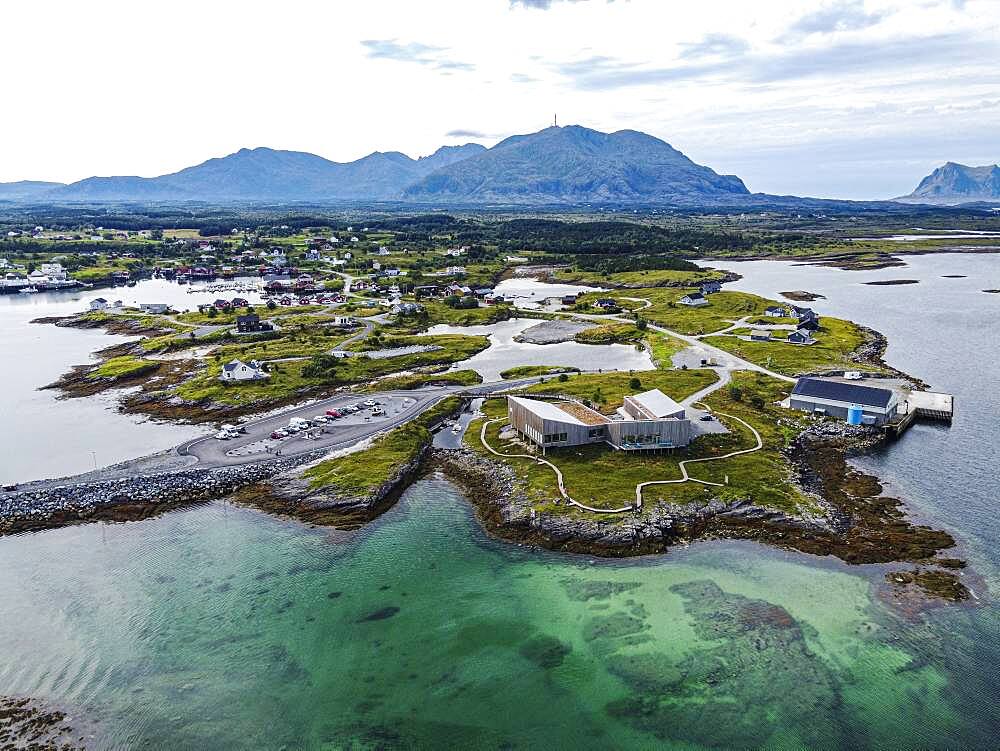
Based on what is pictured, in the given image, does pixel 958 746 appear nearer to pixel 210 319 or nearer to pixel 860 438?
pixel 860 438

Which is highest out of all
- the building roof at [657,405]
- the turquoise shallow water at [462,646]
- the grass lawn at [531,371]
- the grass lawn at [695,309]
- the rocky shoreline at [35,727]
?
the grass lawn at [695,309]

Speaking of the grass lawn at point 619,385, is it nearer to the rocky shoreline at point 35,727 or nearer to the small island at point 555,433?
the small island at point 555,433

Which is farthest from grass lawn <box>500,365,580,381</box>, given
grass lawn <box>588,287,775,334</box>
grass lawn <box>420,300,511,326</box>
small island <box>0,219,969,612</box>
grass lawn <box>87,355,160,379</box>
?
grass lawn <box>87,355,160,379</box>

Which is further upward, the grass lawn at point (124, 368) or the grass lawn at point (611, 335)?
the grass lawn at point (611, 335)

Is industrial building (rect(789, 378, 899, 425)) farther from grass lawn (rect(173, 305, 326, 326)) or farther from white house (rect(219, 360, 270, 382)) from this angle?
grass lawn (rect(173, 305, 326, 326))

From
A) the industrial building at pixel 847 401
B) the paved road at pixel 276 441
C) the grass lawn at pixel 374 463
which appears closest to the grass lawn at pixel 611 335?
the paved road at pixel 276 441

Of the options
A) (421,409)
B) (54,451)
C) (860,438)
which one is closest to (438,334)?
(421,409)
